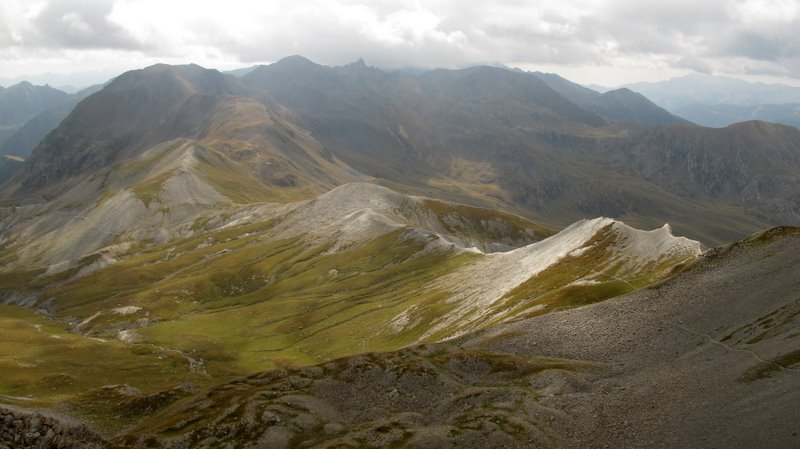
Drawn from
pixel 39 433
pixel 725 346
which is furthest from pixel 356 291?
pixel 39 433

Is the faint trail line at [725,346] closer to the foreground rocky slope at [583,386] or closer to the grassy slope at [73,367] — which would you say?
the foreground rocky slope at [583,386]

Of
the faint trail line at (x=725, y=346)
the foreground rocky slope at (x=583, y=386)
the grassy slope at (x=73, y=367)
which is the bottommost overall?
the grassy slope at (x=73, y=367)

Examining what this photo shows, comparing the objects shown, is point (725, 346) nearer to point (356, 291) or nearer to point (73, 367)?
point (73, 367)

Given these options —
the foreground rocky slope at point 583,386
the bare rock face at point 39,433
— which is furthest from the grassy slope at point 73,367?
the bare rock face at point 39,433

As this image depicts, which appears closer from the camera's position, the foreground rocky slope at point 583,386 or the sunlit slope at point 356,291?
the foreground rocky slope at point 583,386

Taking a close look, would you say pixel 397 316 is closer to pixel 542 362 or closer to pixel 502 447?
pixel 542 362

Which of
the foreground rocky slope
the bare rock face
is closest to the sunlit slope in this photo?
the foreground rocky slope

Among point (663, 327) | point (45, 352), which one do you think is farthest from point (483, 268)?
point (45, 352)
